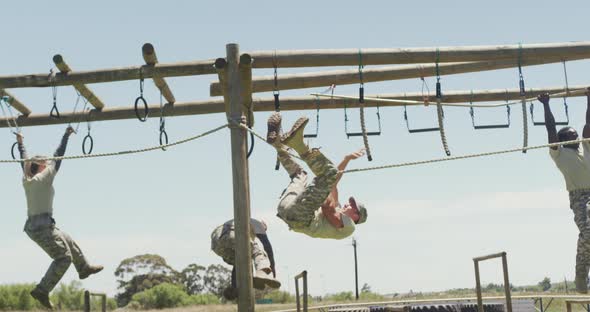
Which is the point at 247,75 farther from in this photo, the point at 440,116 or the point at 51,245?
the point at 51,245

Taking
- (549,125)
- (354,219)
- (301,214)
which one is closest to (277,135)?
(301,214)

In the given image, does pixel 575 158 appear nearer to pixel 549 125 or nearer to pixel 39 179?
pixel 549 125

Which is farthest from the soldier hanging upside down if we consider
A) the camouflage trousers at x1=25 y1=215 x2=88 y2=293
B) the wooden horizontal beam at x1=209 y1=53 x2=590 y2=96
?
the camouflage trousers at x1=25 y1=215 x2=88 y2=293

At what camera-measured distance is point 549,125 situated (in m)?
11.7

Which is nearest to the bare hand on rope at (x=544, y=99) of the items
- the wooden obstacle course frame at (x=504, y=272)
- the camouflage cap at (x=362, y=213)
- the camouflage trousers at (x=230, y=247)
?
the camouflage cap at (x=362, y=213)

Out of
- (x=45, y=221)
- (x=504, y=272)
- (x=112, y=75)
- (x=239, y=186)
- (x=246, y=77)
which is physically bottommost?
(x=504, y=272)

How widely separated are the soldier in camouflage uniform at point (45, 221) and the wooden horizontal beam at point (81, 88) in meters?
0.50

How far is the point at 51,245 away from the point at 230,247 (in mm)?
3406

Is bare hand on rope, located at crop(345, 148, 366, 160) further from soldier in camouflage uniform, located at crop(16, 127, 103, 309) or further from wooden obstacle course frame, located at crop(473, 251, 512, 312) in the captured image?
soldier in camouflage uniform, located at crop(16, 127, 103, 309)

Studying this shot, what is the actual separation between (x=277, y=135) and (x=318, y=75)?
7.64 feet

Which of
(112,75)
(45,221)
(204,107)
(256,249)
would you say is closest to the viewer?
(256,249)

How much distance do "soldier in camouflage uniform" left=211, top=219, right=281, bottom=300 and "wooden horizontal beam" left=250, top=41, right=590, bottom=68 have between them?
6.08ft

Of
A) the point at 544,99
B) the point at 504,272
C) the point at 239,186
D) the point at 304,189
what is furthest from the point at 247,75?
the point at 544,99

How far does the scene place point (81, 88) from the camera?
A: 11.1m
